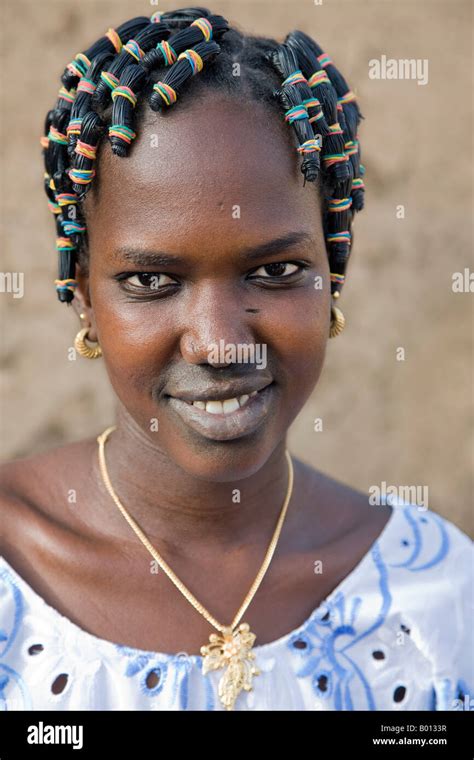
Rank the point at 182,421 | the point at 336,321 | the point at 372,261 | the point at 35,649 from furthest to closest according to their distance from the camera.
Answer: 1. the point at 372,261
2. the point at 336,321
3. the point at 35,649
4. the point at 182,421

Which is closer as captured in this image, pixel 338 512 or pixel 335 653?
pixel 335 653

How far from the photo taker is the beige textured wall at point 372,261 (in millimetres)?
4883

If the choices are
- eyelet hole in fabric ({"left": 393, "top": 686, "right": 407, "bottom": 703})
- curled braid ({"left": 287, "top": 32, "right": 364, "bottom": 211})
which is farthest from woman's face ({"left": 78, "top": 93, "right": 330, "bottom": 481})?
eyelet hole in fabric ({"left": 393, "top": 686, "right": 407, "bottom": 703})

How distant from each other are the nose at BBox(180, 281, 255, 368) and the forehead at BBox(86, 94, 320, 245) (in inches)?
5.0

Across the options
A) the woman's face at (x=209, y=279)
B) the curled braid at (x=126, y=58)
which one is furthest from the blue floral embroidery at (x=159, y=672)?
Result: the curled braid at (x=126, y=58)

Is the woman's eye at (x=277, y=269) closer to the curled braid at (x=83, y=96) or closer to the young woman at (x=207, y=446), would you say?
the young woman at (x=207, y=446)

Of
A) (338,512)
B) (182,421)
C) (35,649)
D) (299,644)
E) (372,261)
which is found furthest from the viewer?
(372,261)

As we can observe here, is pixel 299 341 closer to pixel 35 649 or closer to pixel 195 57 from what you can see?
pixel 195 57

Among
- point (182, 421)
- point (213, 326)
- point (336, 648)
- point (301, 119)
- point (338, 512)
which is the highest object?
point (301, 119)

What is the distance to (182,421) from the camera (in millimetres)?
1982

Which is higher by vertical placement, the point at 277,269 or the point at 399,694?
the point at 277,269

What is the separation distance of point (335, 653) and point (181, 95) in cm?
133

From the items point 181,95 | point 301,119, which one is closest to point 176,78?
point 181,95
